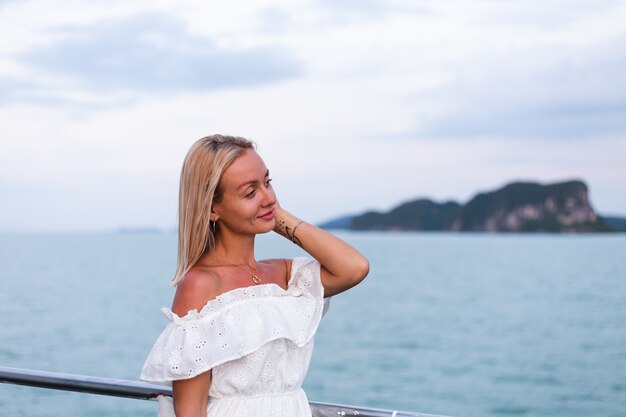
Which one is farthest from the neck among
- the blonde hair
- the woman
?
the blonde hair

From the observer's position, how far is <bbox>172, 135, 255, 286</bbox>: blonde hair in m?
2.14

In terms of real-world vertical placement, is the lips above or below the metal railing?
above

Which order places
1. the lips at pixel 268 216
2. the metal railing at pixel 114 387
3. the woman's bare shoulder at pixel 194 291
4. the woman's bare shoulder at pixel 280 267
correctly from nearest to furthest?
the metal railing at pixel 114 387, the woman's bare shoulder at pixel 194 291, the lips at pixel 268 216, the woman's bare shoulder at pixel 280 267

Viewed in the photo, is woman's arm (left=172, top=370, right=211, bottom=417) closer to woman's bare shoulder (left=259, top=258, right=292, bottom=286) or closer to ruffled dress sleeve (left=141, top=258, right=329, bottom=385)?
ruffled dress sleeve (left=141, top=258, right=329, bottom=385)

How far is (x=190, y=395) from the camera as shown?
6.82 ft

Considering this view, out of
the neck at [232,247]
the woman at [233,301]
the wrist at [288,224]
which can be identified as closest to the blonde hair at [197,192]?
the woman at [233,301]

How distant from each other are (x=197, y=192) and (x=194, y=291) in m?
0.26

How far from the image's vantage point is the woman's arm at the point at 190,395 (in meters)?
2.07

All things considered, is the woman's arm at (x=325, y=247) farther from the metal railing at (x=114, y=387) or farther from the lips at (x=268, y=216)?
the metal railing at (x=114, y=387)

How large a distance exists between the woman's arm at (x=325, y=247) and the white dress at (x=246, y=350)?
9cm

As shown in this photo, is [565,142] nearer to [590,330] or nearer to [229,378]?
[590,330]

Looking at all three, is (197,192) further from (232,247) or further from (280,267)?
(280,267)

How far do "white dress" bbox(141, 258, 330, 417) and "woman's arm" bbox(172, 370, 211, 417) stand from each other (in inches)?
1.4

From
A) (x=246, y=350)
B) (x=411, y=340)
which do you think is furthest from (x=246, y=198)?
(x=411, y=340)
